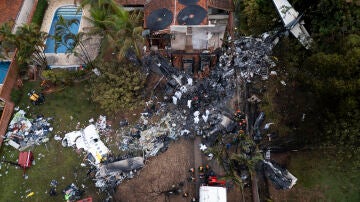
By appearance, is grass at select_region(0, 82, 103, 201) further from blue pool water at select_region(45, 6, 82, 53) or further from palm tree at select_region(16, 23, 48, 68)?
blue pool water at select_region(45, 6, 82, 53)

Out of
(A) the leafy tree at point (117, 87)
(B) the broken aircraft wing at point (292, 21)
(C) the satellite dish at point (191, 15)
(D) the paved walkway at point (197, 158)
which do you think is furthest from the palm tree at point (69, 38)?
(B) the broken aircraft wing at point (292, 21)

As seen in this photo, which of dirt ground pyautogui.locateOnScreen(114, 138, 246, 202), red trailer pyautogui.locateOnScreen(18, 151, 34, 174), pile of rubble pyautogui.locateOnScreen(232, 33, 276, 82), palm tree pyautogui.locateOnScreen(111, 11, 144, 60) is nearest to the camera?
dirt ground pyautogui.locateOnScreen(114, 138, 246, 202)

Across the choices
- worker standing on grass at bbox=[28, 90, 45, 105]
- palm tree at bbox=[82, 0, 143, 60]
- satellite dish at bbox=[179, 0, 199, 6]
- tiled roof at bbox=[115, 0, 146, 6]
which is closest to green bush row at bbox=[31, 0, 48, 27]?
worker standing on grass at bbox=[28, 90, 45, 105]

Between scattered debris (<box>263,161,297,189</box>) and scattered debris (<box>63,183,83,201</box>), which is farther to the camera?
scattered debris (<box>63,183,83,201</box>)

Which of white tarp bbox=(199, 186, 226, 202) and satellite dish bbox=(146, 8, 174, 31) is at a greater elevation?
satellite dish bbox=(146, 8, 174, 31)

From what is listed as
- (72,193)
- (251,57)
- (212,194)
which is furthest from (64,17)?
(212,194)

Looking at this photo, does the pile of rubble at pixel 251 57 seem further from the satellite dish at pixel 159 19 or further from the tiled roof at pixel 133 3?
the tiled roof at pixel 133 3

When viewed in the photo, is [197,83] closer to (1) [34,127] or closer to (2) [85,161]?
(2) [85,161]
